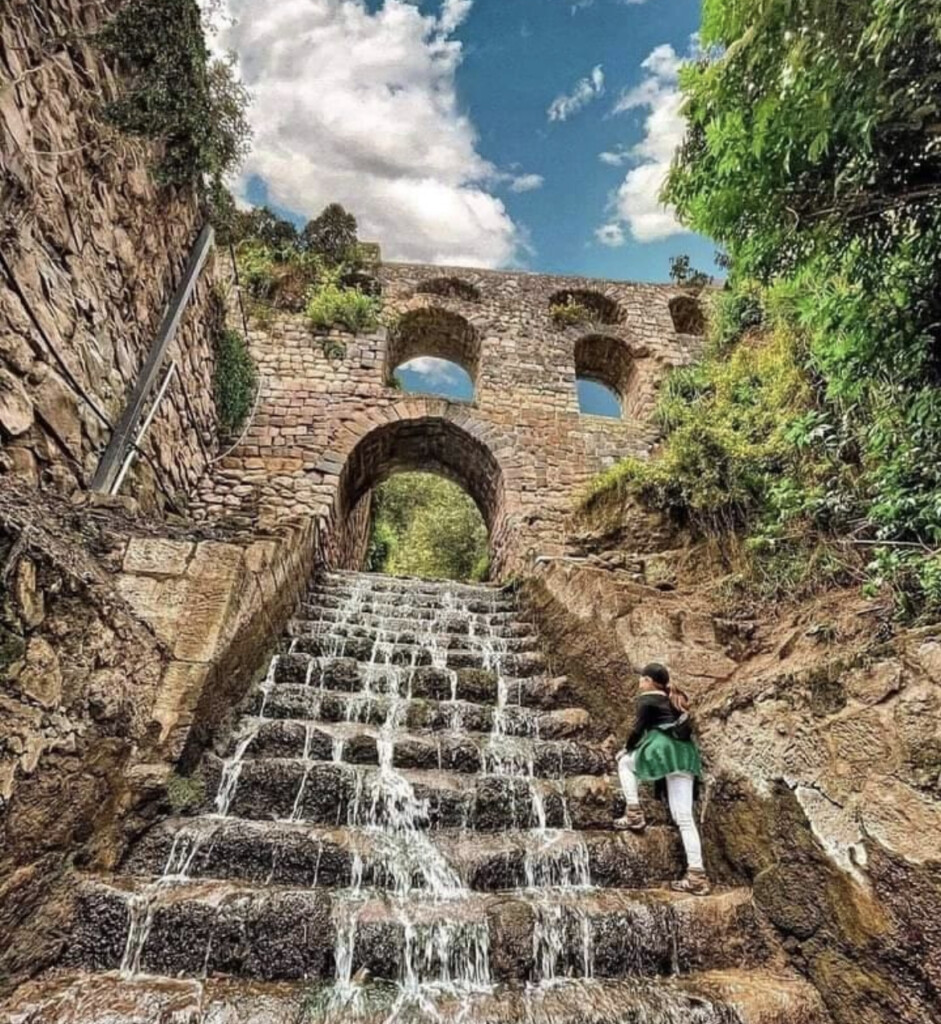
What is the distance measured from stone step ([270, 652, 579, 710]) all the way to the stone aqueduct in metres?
2.66

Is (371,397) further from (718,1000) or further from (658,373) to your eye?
(718,1000)

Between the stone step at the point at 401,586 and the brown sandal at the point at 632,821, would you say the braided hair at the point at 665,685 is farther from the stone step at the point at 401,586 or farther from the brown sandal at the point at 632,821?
the stone step at the point at 401,586

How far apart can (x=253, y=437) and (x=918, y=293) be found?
768 cm

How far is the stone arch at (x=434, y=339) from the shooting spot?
9.91 m

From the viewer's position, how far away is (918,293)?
3.40m

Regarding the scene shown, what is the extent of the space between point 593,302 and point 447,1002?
11.3m

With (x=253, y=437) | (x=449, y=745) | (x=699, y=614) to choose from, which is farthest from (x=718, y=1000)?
(x=253, y=437)

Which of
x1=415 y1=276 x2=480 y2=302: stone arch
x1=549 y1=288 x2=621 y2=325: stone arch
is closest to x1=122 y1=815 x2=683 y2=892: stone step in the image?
x1=415 y1=276 x2=480 y2=302: stone arch

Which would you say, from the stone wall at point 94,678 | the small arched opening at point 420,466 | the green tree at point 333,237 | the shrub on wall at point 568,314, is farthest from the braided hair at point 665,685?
the green tree at point 333,237

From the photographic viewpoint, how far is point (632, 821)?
113 inches

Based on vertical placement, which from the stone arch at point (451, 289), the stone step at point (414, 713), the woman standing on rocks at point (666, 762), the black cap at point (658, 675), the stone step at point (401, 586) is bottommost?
the woman standing on rocks at point (666, 762)

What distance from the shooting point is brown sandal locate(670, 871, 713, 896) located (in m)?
2.55

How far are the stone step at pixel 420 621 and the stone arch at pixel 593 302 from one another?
753 cm

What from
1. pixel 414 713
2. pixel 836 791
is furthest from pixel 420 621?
pixel 836 791
